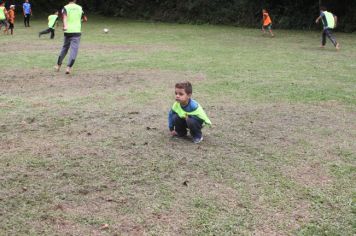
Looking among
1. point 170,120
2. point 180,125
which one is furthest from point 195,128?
point 170,120

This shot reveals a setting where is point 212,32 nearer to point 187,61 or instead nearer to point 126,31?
point 126,31

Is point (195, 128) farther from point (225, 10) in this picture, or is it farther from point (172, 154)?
point (225, 10)

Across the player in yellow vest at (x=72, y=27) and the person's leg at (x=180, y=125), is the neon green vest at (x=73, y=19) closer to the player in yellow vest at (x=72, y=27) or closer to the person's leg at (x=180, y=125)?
the player in yellow vest at (x=72, y=27)

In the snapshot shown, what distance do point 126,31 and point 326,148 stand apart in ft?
63.7

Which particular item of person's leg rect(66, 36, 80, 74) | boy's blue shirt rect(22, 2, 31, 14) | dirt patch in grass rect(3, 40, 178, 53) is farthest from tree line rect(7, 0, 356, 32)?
person's leg rect(66, 36, 80, 74)

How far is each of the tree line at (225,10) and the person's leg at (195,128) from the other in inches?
805

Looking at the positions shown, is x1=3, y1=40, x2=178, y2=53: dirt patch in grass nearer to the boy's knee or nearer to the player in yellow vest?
the player in yellow vest

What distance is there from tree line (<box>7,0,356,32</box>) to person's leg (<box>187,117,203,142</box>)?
2044 cm

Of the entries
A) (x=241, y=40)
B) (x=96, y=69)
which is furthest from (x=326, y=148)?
(x=241, y=40)

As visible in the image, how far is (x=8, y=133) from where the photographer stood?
20.6 ft

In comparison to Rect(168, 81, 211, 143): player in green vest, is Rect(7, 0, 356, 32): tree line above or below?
above

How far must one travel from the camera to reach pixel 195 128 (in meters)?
5.82

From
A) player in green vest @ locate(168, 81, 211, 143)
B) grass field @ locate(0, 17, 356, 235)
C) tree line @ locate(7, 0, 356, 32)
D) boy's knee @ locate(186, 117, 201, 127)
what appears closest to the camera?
grass field @ locate(0, 17, 356, 235)

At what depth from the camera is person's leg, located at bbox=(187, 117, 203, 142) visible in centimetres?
577
